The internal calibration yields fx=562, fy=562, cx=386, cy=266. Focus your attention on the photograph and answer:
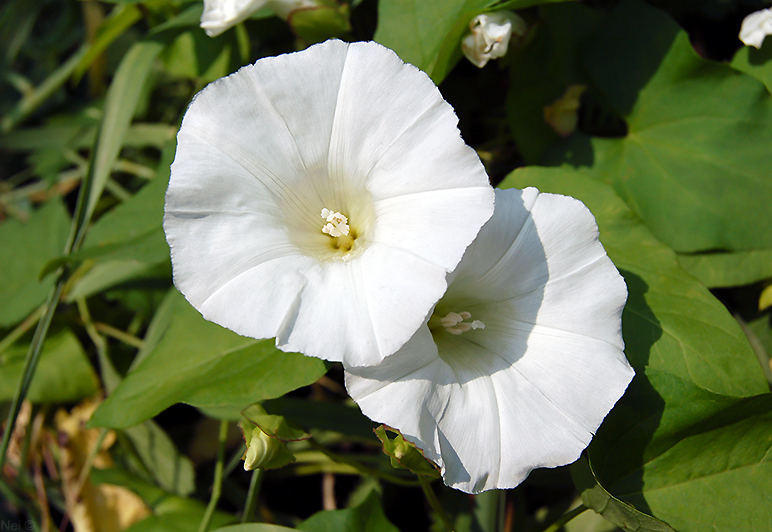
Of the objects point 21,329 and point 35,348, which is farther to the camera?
point 21,329

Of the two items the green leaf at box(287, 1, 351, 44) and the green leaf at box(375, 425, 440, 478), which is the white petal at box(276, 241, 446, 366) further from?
the green leaf at box(287, 1, 351, 44)

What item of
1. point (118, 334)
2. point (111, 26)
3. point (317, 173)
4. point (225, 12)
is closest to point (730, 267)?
point (317, 173)

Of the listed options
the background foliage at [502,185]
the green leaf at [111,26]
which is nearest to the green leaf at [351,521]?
the background foliage at [502,185]

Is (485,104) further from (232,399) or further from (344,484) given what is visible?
(344,484)

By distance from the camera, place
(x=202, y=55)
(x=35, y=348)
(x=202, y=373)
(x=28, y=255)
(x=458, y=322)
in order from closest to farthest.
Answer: (x=458, y=322) → (x=202, y=373) → (x=35, y=348) → (x=202, y=55) → (x=28, y=255)

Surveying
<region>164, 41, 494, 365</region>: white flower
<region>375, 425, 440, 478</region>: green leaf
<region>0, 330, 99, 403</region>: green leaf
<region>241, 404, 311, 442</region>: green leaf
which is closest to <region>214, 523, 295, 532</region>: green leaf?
<region>241, 404, 311, 442</region>: green leaf

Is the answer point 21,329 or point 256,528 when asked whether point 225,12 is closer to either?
point 256,528

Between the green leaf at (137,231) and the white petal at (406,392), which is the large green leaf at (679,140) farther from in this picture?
the green leaf at (137,231)
